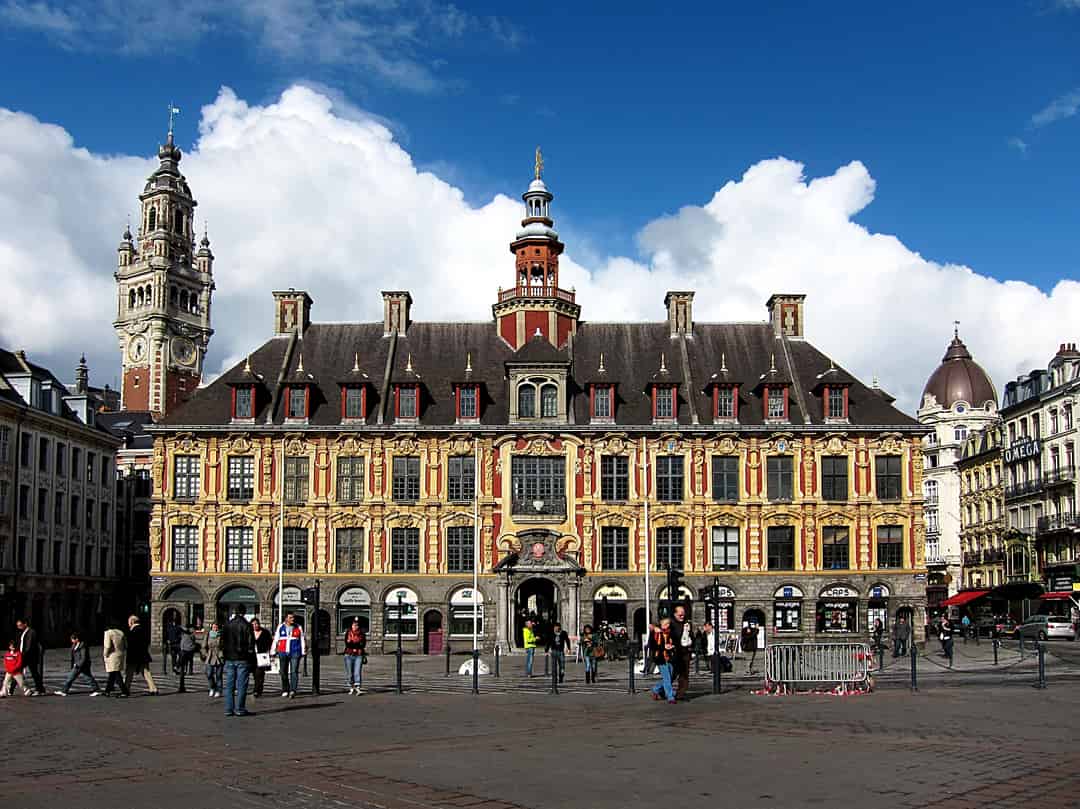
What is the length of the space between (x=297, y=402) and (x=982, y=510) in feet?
189

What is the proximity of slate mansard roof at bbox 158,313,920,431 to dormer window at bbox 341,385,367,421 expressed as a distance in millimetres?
418

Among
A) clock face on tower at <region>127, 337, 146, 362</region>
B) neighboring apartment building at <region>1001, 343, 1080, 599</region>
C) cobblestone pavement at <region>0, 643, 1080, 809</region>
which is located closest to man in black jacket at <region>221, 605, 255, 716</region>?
cobblestone pavement at <region>0, 643, 1080, 809</region>

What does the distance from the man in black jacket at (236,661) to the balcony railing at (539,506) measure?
35585mm

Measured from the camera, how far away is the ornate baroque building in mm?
58625

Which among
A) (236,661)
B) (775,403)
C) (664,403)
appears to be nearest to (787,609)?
(775,403)

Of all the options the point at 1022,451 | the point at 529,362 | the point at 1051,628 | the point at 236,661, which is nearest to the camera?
the point at 236,661

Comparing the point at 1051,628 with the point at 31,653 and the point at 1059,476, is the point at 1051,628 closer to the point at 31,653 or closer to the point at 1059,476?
the point at 1059,476

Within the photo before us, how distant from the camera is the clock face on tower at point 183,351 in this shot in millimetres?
143750

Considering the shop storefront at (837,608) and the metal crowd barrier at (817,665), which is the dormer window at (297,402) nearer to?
the shop storefront at (837,608)

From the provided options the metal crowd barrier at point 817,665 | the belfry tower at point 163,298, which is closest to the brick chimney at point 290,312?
the metal crowd barrier at point 817,665

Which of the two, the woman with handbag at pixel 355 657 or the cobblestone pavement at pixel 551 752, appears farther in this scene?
the woman with handbag at pixel 355 657

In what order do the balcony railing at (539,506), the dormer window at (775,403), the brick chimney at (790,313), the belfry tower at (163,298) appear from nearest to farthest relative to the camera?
the balcony railing at (539,506), the dormer window at (775,403), the brick chimney at (790,313), the belfry tower at (163,298)

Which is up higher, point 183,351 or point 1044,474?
point 183,351

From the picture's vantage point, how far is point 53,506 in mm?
72438
